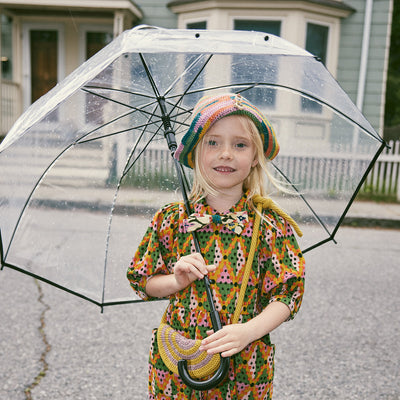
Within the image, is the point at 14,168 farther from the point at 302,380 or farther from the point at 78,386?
the point at 302,380

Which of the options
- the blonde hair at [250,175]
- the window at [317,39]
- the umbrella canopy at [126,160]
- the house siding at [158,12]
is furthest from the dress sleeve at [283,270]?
the house siding at [158,12]

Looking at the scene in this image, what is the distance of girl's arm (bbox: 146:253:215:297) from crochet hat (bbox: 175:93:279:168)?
36cm

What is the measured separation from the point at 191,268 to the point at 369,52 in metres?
10.0

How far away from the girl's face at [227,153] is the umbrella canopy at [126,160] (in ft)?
1.09

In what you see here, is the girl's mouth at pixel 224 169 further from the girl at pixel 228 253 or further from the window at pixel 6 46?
the window at pixel 6 46

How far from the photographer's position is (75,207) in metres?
2.24

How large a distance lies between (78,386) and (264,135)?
1.94m

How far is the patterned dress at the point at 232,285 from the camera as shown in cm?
154

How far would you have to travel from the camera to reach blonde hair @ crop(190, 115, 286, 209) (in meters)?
1.56

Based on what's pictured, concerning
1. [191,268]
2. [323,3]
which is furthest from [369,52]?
[191,268]

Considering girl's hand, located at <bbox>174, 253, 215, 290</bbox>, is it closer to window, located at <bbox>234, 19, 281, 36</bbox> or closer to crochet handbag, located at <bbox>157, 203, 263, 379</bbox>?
crochet handbag, located at <bbox>157, 203, 263, 379</bbox>

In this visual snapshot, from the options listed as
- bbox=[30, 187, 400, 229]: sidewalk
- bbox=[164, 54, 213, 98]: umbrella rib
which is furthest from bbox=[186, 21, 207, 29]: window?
bbox=[164, 54, 213, 98]: umbrella rib

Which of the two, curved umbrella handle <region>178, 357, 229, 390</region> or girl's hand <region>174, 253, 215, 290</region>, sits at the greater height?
girl's hand <region>174, 253, 215, 290</region>

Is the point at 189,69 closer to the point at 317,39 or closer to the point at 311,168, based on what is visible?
the point at 311,168
